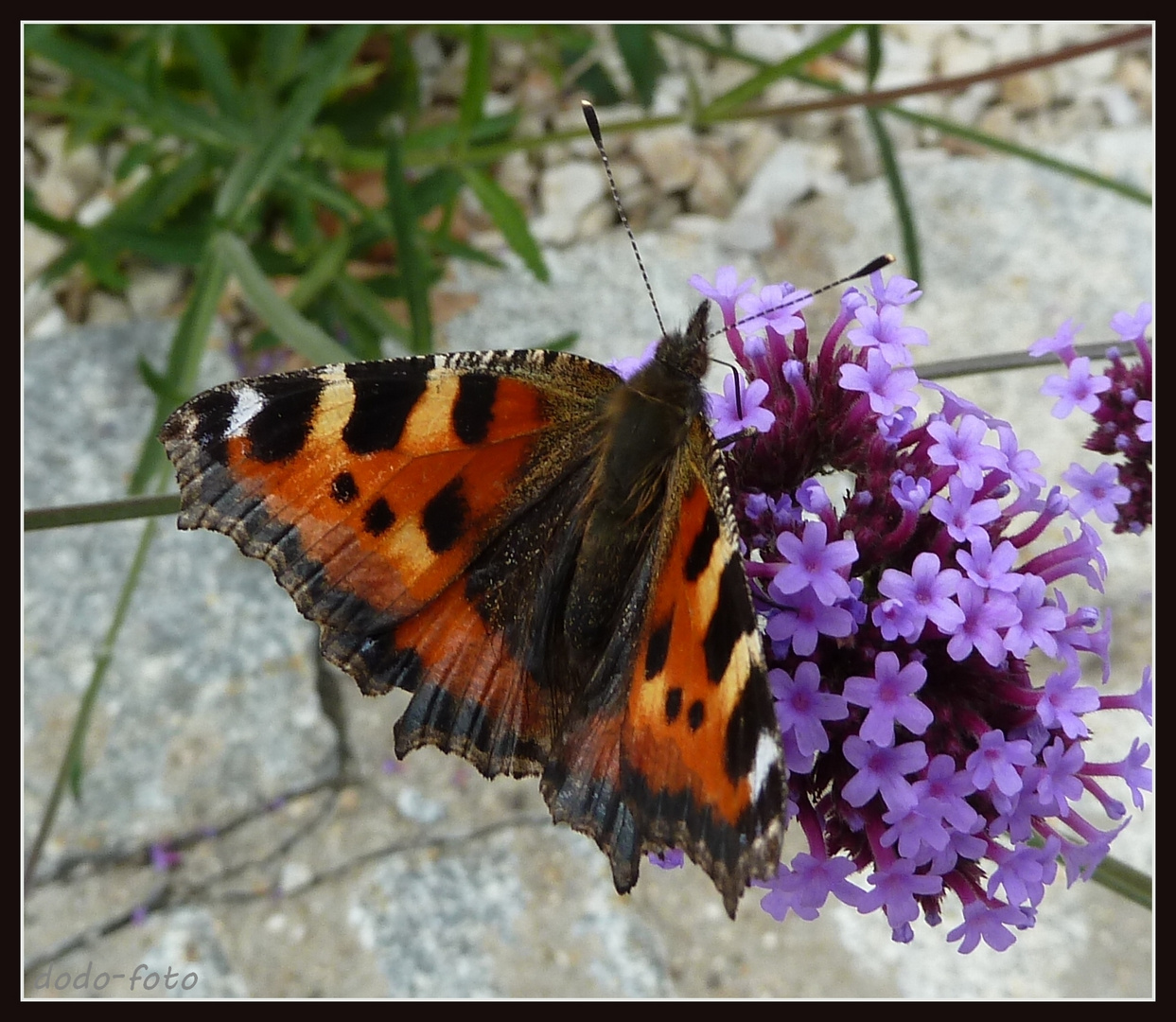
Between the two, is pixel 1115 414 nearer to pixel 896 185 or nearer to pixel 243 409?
pixel 896 185

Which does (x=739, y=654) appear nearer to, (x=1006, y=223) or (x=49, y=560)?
(x=49, y=560)

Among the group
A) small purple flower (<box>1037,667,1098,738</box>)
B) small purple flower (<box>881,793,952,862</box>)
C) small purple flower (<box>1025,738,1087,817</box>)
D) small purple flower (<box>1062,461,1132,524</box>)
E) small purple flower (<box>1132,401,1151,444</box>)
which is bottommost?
small purple flower (<box>1025,738,1087,817</box>)

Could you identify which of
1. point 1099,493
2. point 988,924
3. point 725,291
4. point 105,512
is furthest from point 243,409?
point 1099,493

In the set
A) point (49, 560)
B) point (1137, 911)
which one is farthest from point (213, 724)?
point (1137, 911)

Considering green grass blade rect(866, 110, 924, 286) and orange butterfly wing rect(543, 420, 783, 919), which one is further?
green grass blade rect(866, 110, 924, 286)

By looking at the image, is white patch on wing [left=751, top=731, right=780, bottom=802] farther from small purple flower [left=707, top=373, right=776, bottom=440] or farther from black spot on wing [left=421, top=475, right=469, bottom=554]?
black spot on wing [left=421, top=475, right=469, bottom=554]

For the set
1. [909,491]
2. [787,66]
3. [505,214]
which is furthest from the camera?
[505,214]

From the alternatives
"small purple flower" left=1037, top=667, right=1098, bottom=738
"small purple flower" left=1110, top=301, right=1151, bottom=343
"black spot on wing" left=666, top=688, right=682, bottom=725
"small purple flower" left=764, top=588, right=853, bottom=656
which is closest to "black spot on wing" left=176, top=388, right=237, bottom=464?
"black spot on wing" left=666, top=688, right=682, bottom=725
